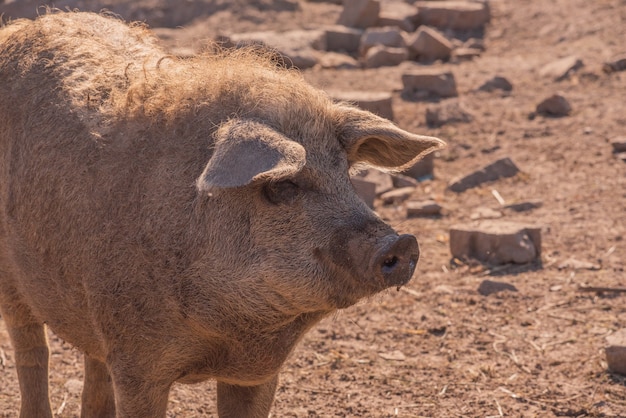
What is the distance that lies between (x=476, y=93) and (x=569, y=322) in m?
6.52

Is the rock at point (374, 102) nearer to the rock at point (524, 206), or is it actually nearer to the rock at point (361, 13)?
the rock at point (524, 206)

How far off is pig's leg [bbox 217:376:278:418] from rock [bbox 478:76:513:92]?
9.09 metres

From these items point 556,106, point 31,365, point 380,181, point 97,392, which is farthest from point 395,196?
point 31,365

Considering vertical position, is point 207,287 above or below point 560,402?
above

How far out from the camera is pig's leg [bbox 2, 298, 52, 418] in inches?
238

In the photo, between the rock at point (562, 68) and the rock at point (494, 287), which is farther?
the rock at point (562, 68)

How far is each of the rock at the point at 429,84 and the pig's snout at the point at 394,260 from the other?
943 cm

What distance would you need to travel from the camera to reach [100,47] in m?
5.76

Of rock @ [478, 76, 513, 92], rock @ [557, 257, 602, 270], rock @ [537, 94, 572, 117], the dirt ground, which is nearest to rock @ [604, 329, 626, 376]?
the dirt ground

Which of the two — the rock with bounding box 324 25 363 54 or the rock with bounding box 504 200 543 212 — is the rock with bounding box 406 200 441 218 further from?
the rock with bounding box 324 25 363 54

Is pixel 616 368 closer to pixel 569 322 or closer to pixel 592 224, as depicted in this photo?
pixel 569 322

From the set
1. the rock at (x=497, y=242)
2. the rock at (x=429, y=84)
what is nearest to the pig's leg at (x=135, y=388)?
the rock at (x=497, y=242)

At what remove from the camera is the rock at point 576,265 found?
857cm

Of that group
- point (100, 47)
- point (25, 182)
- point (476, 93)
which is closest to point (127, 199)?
point (25, 182)
